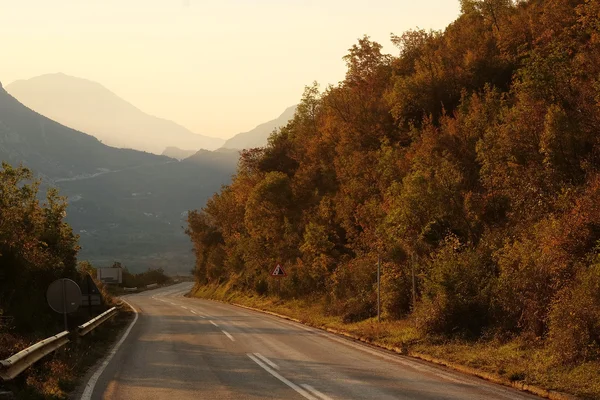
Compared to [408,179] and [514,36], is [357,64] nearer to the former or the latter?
[514,36]

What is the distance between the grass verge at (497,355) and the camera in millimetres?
11008

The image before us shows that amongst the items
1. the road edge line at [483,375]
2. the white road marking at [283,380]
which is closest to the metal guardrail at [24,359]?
the white road marking at [283,380]

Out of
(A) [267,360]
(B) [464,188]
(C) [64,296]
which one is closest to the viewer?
(C) [64,296]

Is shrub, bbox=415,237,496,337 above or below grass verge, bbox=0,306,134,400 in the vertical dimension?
above

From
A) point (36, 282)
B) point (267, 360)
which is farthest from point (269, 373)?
point (36, 282)

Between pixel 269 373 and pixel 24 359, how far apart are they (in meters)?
4.95

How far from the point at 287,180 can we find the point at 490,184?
2490 cm

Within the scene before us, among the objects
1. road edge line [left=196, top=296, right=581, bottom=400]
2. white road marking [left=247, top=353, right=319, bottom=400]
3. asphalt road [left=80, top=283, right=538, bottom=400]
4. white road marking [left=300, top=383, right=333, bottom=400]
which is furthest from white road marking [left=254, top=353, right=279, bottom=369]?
road edge line [left=196, top=296, right=581, bottom=400]

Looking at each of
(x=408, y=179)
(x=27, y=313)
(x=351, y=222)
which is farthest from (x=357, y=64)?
(x=27, y=313)

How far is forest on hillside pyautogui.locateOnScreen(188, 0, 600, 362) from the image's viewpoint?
15344 mm

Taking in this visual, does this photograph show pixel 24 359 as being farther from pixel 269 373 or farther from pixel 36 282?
pixel 36 282

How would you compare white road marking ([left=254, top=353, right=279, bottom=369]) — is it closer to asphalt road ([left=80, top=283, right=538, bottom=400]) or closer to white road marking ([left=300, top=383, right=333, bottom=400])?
asphalt road ([left=80, top=283, right=538, bottom=400])

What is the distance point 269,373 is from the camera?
43.4 ft

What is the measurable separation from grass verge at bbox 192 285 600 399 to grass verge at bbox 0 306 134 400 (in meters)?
8.42
